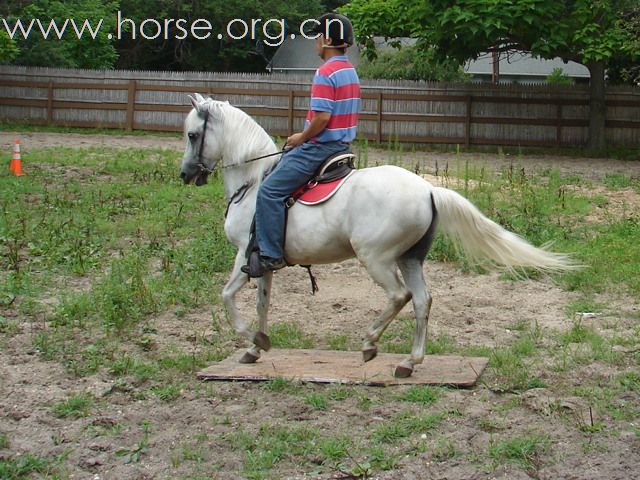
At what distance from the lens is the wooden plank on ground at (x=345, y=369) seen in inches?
276

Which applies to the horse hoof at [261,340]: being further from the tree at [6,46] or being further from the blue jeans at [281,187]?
the tree at [6,46]

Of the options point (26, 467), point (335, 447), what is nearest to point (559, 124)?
point (335, 447)

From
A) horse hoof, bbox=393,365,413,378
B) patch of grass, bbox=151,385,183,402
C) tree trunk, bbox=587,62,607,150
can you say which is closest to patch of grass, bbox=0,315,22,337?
patch of grass, bbox=151,385,183,402

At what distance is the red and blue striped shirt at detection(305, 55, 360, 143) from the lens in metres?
7.24

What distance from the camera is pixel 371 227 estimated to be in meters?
7.07

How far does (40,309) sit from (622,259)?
21.1ft

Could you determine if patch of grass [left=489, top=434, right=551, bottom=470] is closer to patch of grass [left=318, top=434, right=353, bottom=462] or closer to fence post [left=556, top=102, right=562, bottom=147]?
patch of grass [left=318, top=434, right=353, bottom=462]

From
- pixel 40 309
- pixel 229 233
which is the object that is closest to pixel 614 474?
pixel 229 233

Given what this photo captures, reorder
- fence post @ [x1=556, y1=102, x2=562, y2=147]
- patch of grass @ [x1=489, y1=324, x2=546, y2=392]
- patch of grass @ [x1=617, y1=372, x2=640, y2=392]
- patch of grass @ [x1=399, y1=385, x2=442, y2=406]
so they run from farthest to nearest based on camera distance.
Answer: fence post @ [x1=556, y1=102, x2=562, y2=147]
patch of grass @ [x1=489, y1=324, x2=546, y2=392]
patch of grass @ [x1=617, y1=372, x2=640, y2=392]
patch of grass @ [x1=399, y1=385, x2=442, y2=406]

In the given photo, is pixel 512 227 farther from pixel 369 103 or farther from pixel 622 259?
pixel 369 103

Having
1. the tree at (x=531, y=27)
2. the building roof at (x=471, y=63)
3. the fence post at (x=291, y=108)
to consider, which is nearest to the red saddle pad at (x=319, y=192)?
the tree at (x=531, y=27)

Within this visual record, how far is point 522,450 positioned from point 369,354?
2.01 meters

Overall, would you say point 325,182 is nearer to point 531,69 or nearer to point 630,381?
point 630,381

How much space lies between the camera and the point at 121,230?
12516mm
